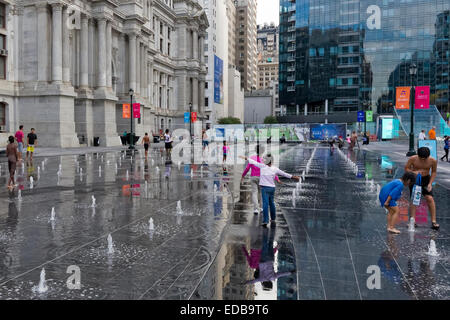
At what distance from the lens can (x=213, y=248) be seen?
687cm

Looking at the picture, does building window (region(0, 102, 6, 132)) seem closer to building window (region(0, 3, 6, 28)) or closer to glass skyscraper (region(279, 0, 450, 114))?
building window (region(0, 3, 6, 28))

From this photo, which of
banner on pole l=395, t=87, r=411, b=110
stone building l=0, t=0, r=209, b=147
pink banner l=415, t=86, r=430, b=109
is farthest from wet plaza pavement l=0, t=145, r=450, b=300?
stone building l=0, t=0, r=209, b=147

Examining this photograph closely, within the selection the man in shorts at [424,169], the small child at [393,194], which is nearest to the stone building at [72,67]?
the man in shorts at [424,169]

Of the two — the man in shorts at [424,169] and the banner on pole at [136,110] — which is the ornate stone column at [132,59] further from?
the man in shorts at [424,169]

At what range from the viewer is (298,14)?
363 feet

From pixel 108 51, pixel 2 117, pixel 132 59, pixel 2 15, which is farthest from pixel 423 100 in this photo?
pixel 2 15

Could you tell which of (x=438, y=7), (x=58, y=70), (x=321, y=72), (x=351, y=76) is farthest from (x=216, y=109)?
(x=58, y=70)

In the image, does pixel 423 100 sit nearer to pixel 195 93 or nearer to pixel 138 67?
pixel 138 67

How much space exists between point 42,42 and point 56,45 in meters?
1.39

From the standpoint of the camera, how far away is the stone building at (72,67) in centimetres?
3978

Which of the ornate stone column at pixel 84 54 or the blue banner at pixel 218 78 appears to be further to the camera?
the blue banner at pixel 218 78

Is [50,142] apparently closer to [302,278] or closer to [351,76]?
[302,278]

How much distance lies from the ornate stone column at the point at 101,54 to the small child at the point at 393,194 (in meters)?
43.9

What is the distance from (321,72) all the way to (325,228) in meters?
106
